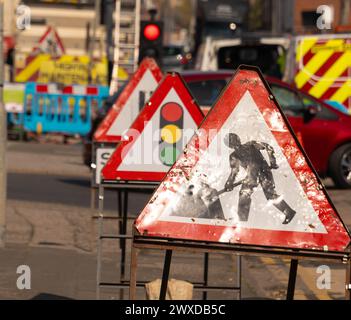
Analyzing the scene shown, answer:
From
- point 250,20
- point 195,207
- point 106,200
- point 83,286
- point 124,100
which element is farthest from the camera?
point 250,20

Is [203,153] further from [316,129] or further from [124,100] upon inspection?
[316,129]

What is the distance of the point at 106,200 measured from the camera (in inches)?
663

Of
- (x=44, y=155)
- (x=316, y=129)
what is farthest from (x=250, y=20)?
(x=316, y=129)

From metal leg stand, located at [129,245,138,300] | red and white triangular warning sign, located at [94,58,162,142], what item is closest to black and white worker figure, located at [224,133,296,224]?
metal leg stand, located at [129,245,138,300]

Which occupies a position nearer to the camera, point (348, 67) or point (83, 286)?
point (83, 286)

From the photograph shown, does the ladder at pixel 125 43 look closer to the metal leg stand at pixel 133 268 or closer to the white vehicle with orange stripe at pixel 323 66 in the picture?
the white vehicle with orange stripe at pixel 323 66

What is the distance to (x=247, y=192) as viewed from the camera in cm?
621

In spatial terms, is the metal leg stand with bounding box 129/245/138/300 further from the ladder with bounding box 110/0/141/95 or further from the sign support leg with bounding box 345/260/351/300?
the ladder with bounding box 110/0/141/95

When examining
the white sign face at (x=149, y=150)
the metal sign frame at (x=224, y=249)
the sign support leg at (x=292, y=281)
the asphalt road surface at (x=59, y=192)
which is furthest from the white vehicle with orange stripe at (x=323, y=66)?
the metal sign frame at (x=224, y=249)

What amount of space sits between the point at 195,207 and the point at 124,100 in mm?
4636

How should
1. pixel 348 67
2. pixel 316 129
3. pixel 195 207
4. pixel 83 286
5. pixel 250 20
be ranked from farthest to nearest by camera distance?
pixel 250 20 < pixel 348 67 < pixel 316 129 < pixel 83 286 < pixel 195 207

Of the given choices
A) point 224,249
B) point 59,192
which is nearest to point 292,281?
point 224,249

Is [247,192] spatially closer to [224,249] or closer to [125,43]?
[224,249]

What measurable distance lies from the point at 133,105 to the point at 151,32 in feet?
32.4
